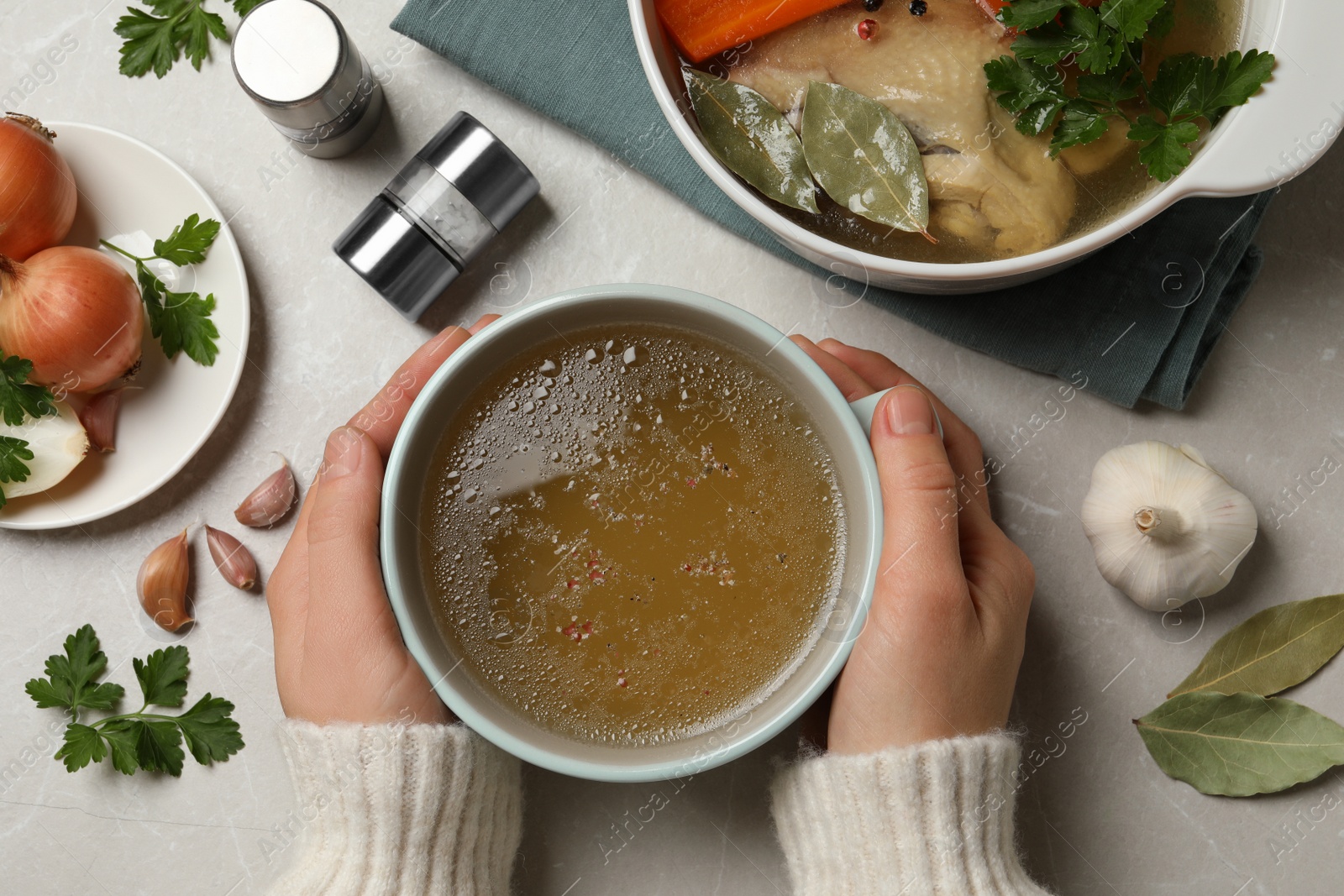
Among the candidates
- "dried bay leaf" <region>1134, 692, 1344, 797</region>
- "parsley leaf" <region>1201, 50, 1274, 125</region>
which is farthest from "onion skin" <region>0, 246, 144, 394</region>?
"dried bay leaf" <region>1134, 692, 1344, 797</region>

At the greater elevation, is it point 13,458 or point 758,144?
point 13,458

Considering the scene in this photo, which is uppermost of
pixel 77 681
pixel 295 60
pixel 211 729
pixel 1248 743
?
pixel 295 60

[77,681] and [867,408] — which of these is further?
[77,681]

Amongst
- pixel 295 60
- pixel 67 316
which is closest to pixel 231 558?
pixel 67 316

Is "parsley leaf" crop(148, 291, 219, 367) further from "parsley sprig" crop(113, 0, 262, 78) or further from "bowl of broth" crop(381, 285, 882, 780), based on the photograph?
Answer: "bowl of broth" crop(381, 285, 882, 780)

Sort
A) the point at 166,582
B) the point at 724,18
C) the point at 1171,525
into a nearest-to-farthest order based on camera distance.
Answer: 1. the point at 724,18
2. the point at 1171,525
3. the point at 166,582

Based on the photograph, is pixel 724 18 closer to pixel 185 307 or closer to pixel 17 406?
pixel 185 307

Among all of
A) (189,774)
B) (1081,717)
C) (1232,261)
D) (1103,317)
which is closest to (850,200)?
(1103,317)
